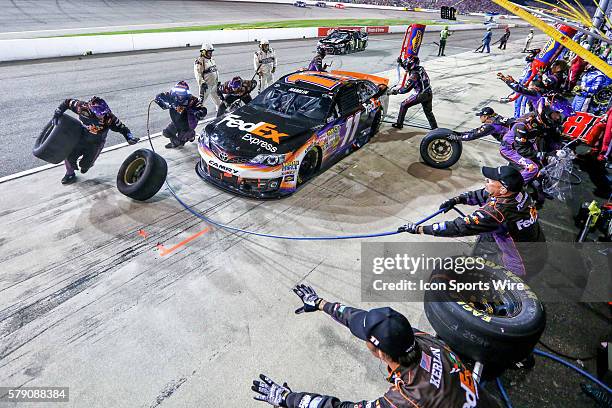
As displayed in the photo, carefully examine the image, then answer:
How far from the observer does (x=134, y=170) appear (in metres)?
5.89

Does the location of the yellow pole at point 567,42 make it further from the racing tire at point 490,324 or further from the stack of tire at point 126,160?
the stack of tire at point 126,160

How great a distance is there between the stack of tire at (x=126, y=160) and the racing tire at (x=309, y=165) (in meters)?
2.19

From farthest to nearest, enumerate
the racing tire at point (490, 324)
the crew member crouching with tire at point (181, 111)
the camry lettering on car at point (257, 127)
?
the crew member crouching with tire at point (181, 111) → the camry lettering on car at point (257, 127) → the racing tire at point (490, 324)

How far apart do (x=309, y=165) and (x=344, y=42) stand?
1609 cm

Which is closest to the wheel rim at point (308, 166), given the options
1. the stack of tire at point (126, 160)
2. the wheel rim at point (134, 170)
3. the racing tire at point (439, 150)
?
the stack of tire at point (126, 160)

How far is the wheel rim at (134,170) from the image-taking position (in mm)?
5741

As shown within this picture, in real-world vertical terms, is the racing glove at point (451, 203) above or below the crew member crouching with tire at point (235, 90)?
below

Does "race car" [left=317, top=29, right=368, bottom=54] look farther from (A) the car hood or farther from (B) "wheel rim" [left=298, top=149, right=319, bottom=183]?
(B) "wheel rim" [left=298, top=149, right=319, bottom=183]

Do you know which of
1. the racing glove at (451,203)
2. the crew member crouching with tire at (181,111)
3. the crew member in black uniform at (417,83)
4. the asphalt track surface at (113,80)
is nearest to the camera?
the racing glove at (451,203)

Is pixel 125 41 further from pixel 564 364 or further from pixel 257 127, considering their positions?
pixel 564 364

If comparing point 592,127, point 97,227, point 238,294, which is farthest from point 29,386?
point 592,127

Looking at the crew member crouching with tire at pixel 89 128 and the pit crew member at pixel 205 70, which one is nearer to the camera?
the crew member crouching with tire at pixel 89 128

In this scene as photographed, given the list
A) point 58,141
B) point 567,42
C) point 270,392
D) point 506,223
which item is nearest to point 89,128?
point 58,141

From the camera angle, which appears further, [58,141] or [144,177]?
[58,141]
